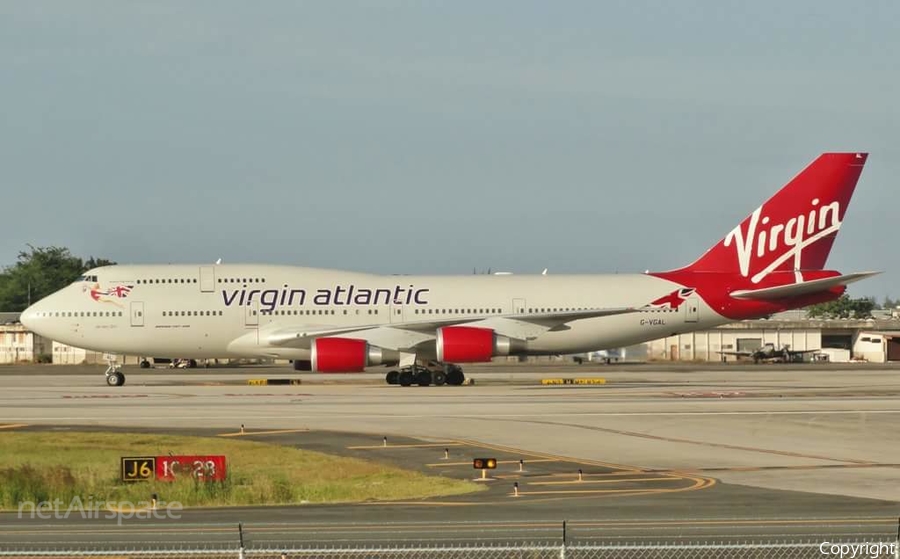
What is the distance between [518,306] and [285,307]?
968 cm

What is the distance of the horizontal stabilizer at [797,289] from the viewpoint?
162ft

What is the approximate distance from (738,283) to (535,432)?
2355 centimetres

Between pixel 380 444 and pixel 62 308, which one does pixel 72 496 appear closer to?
pixel 380 444

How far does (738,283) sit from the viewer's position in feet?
171

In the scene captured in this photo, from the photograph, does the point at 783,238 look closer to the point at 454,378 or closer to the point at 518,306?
the point at 518,306

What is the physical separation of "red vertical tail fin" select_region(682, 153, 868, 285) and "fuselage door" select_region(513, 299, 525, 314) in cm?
872

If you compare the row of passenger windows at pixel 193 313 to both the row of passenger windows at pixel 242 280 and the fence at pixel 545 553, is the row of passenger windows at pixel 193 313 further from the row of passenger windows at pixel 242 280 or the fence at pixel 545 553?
the fence at pixel 545 553

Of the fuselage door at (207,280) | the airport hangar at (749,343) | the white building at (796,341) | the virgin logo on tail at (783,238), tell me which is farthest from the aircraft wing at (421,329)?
the white building at (796,341)

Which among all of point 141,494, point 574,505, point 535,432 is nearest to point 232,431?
point 535,432

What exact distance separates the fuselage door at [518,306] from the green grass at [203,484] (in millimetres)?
22350

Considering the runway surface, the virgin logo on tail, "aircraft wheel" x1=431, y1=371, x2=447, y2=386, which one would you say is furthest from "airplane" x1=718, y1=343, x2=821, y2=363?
"aircraft wheel" x1=431, y1=371, x2=447, y2=386

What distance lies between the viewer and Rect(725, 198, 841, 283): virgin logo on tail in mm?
52469

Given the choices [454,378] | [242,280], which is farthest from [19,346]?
[454,378]

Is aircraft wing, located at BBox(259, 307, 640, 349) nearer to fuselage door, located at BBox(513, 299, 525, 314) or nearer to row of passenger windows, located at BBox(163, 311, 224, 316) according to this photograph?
fuselage door, located at BBox(513, 299, 525, 314)
